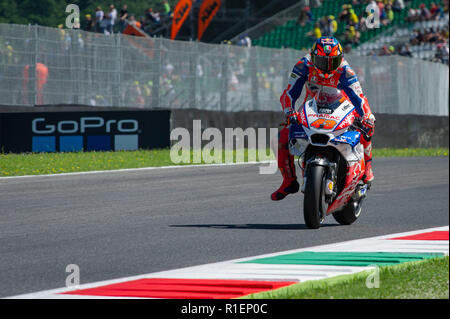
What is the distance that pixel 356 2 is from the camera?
3734cm

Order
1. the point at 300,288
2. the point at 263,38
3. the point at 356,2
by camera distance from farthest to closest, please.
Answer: the point at 263,38, the point at 356,2, the point at 300,288

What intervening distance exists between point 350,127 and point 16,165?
8162 mm

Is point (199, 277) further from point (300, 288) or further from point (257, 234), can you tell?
point (257, 234)

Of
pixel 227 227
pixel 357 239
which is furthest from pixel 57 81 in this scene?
pixel 357 239

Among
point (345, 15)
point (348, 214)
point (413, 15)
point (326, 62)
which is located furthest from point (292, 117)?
point (345, 15)

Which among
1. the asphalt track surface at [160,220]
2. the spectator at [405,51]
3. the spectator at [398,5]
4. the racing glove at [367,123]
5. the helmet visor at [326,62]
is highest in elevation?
the spectator at [398,5]

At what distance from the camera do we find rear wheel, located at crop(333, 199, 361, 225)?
9.88 metres

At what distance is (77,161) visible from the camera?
55.6 ft

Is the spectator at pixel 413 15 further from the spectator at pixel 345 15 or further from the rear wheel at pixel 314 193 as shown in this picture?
the rear wheel at pixel 314 193

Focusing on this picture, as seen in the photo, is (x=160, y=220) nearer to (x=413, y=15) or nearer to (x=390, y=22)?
(x=413, y=15)

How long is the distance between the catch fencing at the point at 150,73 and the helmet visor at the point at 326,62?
10.3 m

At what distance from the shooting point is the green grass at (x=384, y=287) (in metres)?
5.75

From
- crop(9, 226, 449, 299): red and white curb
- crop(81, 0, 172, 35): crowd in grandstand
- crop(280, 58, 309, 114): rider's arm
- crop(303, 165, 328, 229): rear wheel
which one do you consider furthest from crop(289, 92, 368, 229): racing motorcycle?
crop(81, 0, 172, 35): crowd in grandstand

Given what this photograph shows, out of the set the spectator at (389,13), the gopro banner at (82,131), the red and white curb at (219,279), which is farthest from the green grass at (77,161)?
the spectator at (389,13)
